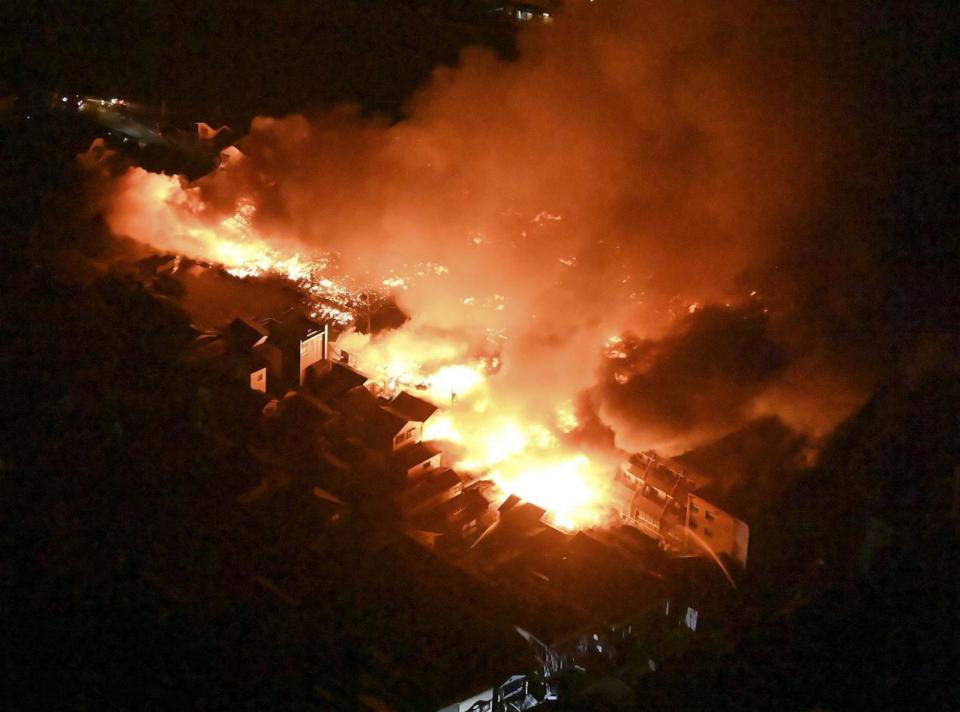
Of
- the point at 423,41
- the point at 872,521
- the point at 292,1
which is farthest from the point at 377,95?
the point at 872,521

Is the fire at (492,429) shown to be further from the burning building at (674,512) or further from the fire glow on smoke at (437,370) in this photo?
the burning building at (674,512)

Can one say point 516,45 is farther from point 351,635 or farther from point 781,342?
point 351,635

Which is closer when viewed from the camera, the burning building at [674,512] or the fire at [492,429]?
the burning building at [674,512]

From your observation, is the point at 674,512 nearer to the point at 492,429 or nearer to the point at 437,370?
the point at 492,429

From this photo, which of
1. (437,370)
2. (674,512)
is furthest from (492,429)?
(674,512)

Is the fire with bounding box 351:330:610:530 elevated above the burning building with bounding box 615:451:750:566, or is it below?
above

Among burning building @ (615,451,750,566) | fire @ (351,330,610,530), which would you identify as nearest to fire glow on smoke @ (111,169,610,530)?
fire @ (351,330,610,530)

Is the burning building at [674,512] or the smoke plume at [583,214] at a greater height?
the smoke plume at [583,214]

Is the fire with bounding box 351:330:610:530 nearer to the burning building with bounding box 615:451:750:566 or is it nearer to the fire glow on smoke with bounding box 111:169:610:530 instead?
the fire glow on smoke with bounding box 111:169:610:530

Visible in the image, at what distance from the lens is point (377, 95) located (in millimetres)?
7719

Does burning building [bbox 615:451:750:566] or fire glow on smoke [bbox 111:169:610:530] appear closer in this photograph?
burning building [bbox 615:451:750:566]

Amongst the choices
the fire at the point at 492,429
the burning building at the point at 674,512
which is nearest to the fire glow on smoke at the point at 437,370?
the fire at the point at 492,429

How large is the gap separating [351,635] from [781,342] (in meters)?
3.01

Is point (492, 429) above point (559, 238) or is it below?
below
